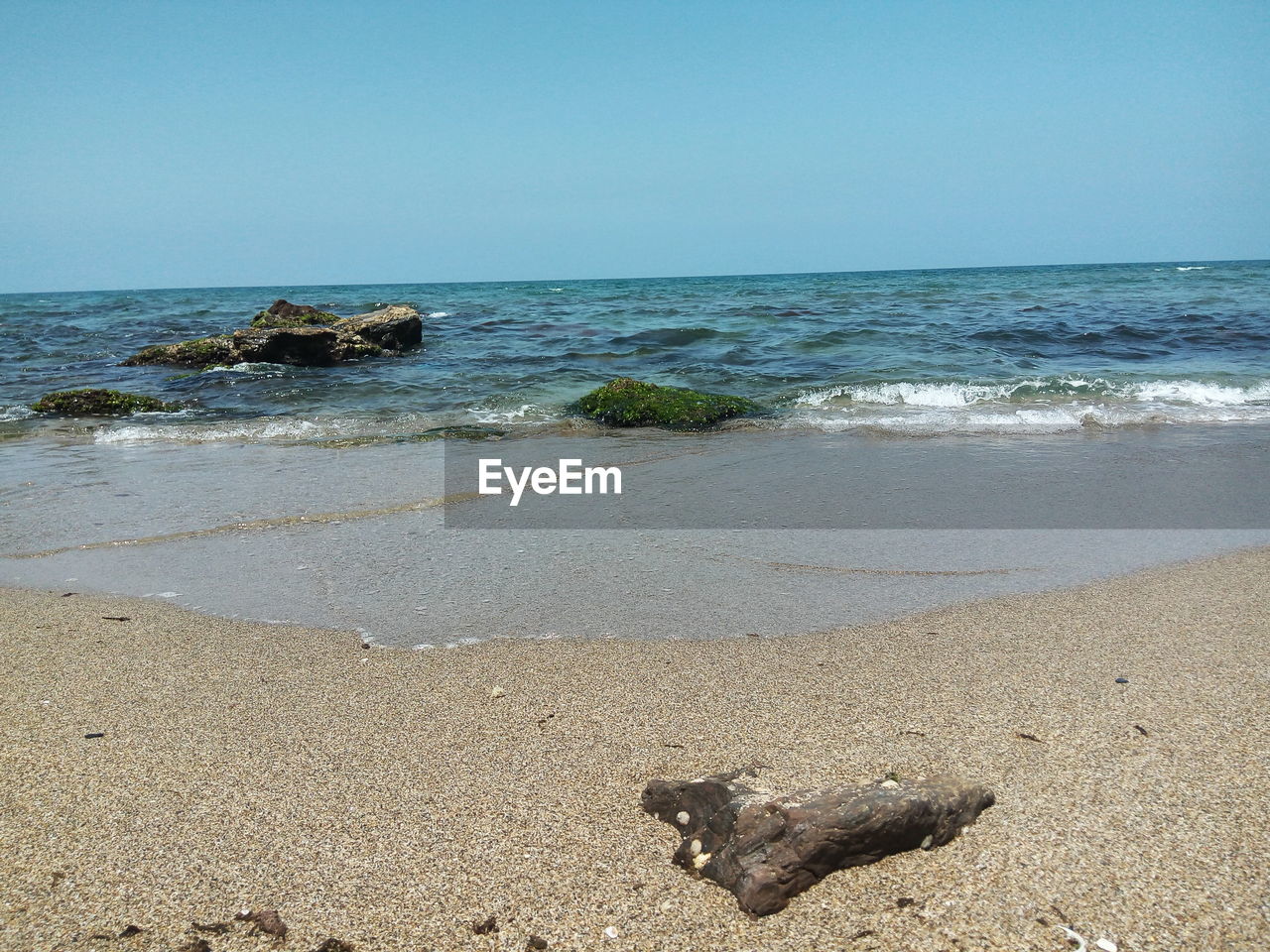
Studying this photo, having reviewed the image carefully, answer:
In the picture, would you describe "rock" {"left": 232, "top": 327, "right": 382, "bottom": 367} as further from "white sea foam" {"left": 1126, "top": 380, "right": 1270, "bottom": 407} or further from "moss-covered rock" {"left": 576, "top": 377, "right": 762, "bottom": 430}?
"white sea foam" {"left": 1126, "top": 380, "right": 1270, "bottom": 407}

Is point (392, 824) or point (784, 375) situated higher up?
point (784, 375)

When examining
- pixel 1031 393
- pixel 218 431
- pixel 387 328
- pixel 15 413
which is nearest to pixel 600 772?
pixel 218 431

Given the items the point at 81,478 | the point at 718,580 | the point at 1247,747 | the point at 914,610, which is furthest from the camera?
the point at 81,478

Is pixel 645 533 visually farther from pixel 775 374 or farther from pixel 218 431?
pixel 775 374

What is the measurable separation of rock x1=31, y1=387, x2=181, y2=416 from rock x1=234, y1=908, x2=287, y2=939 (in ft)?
34.9

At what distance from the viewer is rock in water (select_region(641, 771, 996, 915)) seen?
1.99 meters

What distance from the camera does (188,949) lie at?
1.87 metres

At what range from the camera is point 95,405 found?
11.0 metres

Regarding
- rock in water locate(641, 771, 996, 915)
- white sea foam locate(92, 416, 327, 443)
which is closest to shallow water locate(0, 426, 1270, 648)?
white sea foam locate(92, 416, 327, 443)

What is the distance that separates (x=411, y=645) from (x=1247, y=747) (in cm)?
292

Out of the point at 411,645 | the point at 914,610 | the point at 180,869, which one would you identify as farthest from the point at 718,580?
the point at 180,869

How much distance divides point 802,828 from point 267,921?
1248 millimetres

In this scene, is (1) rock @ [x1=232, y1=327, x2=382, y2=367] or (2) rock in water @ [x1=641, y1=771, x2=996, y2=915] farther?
(1) rock @ [x1=232, y1=327, x2=382, y2=367]

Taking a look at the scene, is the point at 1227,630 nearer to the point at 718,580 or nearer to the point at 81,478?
the point at 718,580
